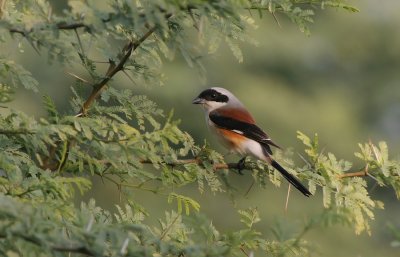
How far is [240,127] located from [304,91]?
67.3 ft

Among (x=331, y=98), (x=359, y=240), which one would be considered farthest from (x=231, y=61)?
(x=359, y=240)

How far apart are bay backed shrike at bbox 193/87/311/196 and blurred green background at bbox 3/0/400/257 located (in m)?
12.5

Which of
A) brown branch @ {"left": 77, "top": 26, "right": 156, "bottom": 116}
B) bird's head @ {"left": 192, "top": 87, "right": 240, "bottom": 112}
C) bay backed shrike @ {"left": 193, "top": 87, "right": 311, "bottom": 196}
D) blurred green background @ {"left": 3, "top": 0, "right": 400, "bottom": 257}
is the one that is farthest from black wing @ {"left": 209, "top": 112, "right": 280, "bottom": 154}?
blurred green background @ {"left": 3, "top": 0, "right": 400, "bottom": 257}

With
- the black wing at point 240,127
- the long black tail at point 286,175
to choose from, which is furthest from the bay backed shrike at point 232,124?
the long black tail at point 286,175

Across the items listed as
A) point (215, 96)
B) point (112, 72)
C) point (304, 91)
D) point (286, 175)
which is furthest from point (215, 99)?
point (304, 91)

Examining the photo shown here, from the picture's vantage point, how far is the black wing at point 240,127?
631 cm

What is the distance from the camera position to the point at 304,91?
26.8m

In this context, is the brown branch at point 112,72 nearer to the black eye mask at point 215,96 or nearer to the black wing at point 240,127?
the black wing at point 240,127

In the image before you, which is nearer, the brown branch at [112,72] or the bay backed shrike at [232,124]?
the brown branch at [112,72]

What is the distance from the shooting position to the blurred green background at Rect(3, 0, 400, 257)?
22.5 meters

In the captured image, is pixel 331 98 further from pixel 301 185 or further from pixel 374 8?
pixel 301 185

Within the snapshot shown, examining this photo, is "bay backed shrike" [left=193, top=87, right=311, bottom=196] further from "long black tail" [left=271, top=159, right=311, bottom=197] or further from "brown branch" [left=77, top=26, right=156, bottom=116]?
"brown branch" [left=77, top=26, right=156, bottom=116]

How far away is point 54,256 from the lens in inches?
120

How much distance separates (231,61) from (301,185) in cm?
2056
